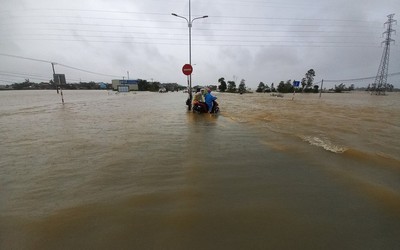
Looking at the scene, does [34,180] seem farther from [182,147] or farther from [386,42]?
[386,42]

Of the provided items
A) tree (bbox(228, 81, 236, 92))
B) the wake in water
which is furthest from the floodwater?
tree (bbox(228, 81, 236, 92))

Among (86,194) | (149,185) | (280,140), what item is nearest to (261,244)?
(149,185)

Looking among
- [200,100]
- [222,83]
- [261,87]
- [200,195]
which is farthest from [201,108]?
[261,87]

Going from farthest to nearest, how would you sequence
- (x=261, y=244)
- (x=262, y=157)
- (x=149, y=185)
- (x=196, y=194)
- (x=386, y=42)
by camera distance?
(x=386, y=42), (x=262, y=157), (x=149, y=185), (x=196, y=194), (x=261, y=244)

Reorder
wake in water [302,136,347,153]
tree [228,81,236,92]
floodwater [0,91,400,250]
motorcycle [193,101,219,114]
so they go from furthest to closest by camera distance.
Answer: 1. tree [228,81,236,92]
2. motorcycle [193,101,219,114]
3. wake in water [302,136,347,153]
4. floodwater [0,91,400,250]

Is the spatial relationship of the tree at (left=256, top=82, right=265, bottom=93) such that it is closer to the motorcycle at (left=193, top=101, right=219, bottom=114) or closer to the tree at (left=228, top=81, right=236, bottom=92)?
the tree at (left=228, top=81, right=236, bottom=92)

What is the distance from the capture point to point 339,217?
256 centimetres

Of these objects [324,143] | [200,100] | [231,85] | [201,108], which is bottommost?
[324,143]

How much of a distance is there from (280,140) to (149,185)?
14.9 ft

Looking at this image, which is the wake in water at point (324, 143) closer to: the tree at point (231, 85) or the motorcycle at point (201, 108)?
the motorcycle at point (201, 108)

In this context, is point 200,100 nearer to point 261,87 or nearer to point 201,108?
point 201,108

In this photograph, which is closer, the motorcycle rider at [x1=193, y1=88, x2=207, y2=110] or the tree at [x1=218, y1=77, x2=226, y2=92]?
the motorcycle rider at [x1=193, y1=88, x2=207, y2=110]

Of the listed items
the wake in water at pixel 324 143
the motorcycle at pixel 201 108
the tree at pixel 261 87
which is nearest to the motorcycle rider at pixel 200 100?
the motorcycle at pixel 201 108

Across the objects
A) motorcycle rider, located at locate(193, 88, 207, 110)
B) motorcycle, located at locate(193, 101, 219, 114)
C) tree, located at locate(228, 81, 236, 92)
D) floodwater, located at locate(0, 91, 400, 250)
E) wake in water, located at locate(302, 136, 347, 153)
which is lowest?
wake in water, located at locate(302, 136, 347, 153)
